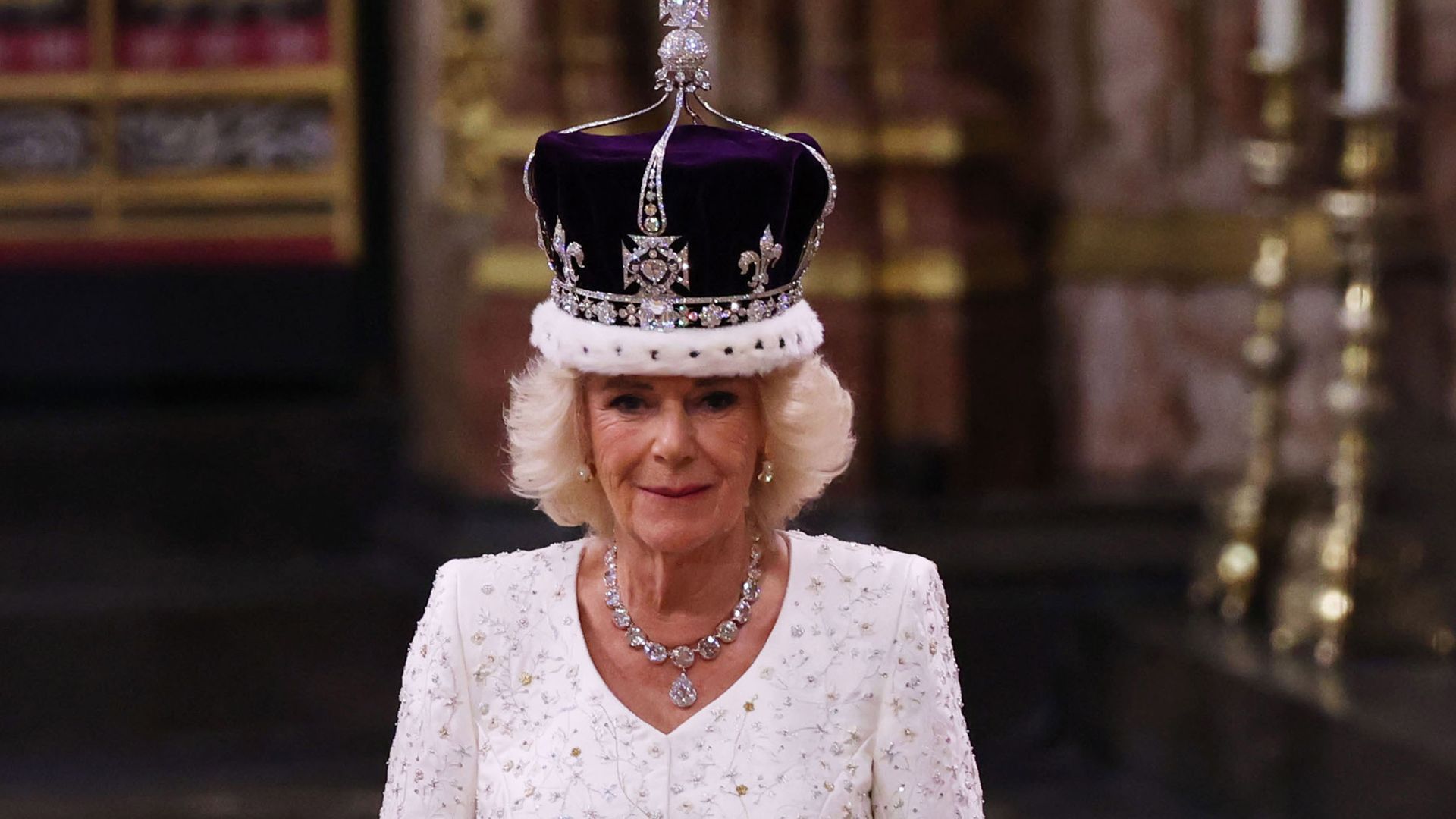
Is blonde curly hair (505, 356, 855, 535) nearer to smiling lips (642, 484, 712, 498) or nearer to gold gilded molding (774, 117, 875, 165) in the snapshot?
smiling lips (642, 484, 712, 498)

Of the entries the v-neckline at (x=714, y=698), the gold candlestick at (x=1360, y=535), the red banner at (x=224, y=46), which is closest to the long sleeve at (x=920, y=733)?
the v-neckline at (x=714, y=698)

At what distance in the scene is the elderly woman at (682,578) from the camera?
212cm

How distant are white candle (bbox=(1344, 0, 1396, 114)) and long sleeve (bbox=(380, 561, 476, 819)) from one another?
2.61 meters

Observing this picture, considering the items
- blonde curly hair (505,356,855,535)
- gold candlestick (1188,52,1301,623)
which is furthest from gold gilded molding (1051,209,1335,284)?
blonde curly hair (505,356,855,535)

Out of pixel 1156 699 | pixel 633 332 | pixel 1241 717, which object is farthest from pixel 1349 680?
pixel 633 332

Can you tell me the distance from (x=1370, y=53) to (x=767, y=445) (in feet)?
7.90

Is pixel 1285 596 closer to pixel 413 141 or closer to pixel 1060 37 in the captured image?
pixel 1060 37

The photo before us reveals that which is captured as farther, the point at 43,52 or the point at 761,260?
the point at 43,52

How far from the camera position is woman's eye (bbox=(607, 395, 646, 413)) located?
2180 millimetres

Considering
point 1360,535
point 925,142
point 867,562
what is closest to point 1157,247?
point 925,142

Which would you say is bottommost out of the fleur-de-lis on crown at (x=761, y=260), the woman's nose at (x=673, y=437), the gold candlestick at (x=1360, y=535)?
the gold candlestick at (x=1360, y=535)

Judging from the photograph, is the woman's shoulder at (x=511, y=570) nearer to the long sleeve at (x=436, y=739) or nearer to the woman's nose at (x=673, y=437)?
the long sleeve at (x=436, y=739)

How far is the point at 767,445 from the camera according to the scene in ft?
7.41

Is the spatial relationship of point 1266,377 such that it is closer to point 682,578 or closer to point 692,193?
point 682,578
